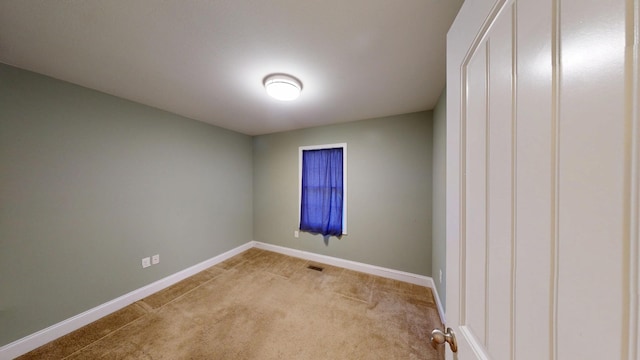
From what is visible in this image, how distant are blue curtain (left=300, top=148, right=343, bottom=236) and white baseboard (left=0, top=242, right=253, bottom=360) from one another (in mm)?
1753

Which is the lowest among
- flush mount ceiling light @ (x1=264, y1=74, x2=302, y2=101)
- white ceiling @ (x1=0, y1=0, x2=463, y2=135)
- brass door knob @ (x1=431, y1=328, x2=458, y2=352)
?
brass door knob @ (x1=431, y1=328, x2=458, y2=352)

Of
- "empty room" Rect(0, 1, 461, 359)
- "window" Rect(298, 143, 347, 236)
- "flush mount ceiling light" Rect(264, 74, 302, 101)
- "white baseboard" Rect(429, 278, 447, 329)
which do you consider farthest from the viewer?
"window" Rect(298, 143, 347, 236)

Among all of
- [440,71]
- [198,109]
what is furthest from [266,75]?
[440,71]

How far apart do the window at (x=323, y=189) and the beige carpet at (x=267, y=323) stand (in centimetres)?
77

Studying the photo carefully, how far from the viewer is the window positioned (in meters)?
2.95

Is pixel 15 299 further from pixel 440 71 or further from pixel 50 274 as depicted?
pixel 440 71

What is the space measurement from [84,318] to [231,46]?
2.77 meters

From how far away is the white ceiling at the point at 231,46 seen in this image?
106cm

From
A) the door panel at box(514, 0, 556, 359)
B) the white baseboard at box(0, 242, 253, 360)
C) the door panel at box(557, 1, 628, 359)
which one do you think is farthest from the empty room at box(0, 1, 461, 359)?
the door panel at box(557, 1, 628, 359)

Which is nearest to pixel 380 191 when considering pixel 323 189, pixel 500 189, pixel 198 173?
pixel 323 189

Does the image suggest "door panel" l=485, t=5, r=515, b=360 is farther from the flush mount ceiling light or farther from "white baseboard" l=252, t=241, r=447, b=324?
"white baseboard" l=252, t=241, r=447, b=324

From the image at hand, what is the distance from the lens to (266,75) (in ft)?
5.46

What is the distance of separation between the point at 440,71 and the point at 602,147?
1.73 meters

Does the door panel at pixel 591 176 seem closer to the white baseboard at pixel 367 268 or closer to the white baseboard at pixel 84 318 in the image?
the white baseboard at pixel 367 268
